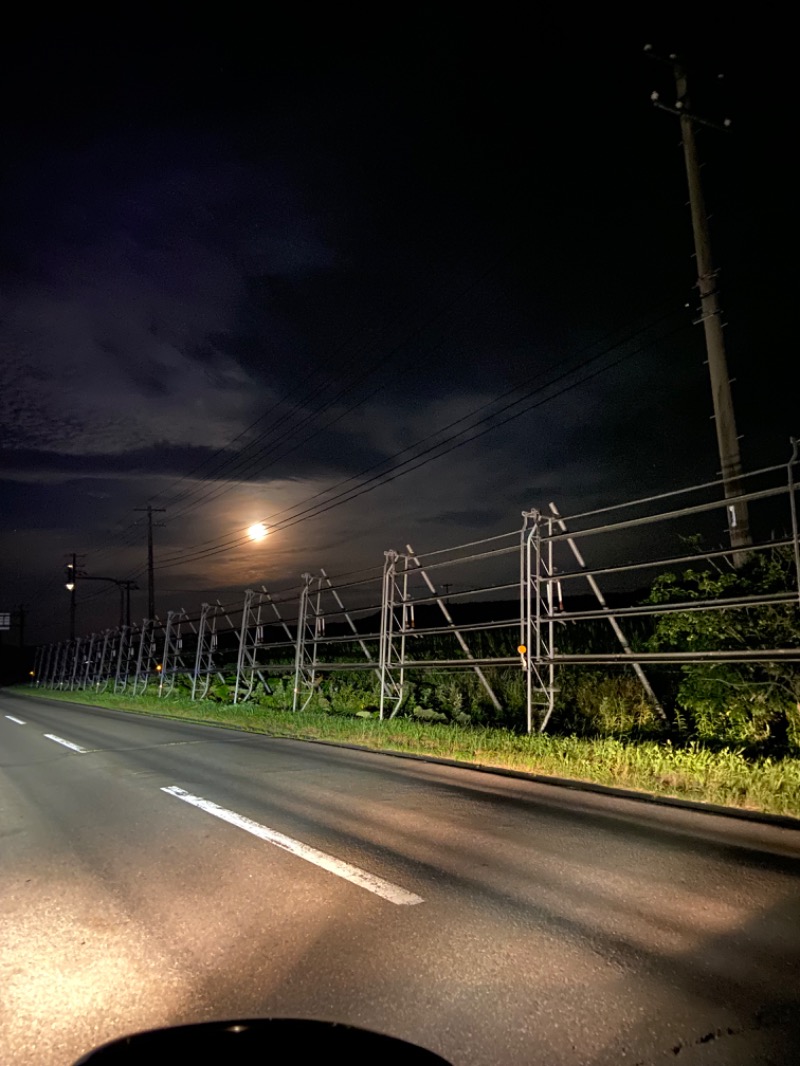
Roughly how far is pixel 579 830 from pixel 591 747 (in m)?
3.41

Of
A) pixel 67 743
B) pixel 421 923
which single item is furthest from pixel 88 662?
pixel 421 923

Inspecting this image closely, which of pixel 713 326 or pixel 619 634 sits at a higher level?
pixel 713 326

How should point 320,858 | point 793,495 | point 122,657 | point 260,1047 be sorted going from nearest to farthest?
point 260,1047, point 320,858, point 793,495, point 122,657

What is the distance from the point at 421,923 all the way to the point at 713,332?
10013 mm

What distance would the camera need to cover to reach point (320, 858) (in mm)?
5055

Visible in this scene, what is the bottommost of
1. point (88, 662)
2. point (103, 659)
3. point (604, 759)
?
point (604, 759)

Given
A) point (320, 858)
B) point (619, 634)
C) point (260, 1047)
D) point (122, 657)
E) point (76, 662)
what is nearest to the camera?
point (260, 1047)

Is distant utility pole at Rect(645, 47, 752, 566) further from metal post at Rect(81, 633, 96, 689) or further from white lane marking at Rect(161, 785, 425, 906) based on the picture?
metal post at Rect(81, 633, 96, 689)

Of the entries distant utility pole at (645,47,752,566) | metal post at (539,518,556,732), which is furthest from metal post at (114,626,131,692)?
distant utility pole at (645,47,752,566)

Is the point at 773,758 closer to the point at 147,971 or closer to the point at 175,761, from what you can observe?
the point at 147,971

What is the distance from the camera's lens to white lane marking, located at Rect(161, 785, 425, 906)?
4.27 m

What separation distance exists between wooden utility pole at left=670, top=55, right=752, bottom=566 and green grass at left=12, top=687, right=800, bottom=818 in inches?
121

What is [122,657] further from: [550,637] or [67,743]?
[550,637]

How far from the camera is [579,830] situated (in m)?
5.68
